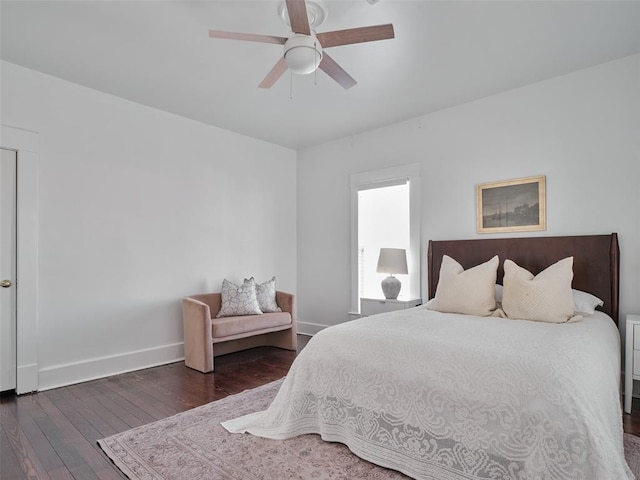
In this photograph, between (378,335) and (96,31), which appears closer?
(378,335)

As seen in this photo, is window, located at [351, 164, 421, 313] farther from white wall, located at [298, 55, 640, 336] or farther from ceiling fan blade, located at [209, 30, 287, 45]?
ceiling fan blade, located at [209, 30, 287, 45]

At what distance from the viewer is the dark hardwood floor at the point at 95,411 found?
2105 millimetres

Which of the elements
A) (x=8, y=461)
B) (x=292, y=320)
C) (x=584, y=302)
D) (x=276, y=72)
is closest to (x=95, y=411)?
(x=8, y=461)

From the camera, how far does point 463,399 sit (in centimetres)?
179

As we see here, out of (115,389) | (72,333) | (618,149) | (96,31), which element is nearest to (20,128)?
(96,31)

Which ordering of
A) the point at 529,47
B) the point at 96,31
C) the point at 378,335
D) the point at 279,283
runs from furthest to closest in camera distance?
the point at 279,283
the point at 529,47
the point at 96,31
the point at 378,335

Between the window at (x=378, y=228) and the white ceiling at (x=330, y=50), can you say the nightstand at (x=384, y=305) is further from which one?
the white ceiling at (x=330, y=50)

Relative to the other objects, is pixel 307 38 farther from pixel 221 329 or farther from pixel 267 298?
pixel 267 298

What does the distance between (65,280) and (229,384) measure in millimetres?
1815

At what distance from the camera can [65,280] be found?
3.51m

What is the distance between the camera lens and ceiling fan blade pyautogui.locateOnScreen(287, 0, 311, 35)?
2018 millimetres

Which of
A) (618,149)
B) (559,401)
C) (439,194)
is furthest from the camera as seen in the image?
(439,194)

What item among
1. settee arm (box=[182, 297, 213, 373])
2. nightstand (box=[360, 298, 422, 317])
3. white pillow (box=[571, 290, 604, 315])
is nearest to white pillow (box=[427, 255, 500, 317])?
white pillow (box=[571, 290, 604, 315])

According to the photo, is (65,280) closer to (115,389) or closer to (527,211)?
(115,389)
